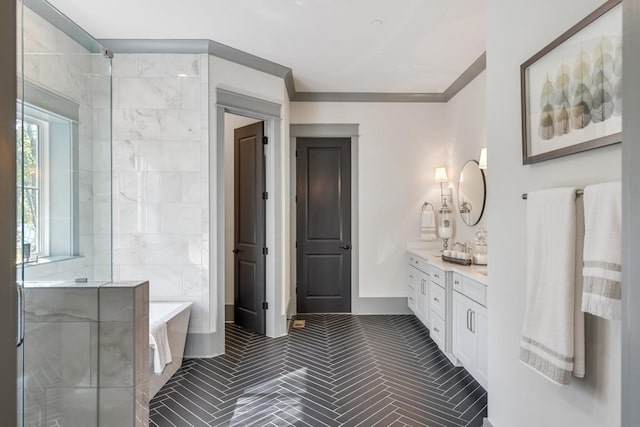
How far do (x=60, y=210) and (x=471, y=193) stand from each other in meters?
3.86

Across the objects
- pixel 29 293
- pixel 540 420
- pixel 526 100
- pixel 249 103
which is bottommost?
pixel 540 420

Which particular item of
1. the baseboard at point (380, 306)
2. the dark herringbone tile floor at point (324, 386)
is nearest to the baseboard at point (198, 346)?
the dark herringbone tile floor at point (324, 386)

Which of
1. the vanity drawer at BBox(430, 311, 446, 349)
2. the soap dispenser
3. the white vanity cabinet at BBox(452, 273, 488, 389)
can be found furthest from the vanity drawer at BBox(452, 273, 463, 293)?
the vanity drawer at BBox(430, 311, 446, 349)

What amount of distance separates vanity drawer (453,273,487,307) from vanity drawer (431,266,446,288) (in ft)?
0.68

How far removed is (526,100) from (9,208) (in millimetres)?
1981

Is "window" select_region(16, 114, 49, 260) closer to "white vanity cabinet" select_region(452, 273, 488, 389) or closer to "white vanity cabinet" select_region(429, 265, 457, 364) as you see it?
"white vanity cabinet" select_region(452, 273, 488, 389)

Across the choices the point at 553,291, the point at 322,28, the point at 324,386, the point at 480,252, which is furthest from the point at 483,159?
the point at 324,386

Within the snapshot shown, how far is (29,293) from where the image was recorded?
162 cm

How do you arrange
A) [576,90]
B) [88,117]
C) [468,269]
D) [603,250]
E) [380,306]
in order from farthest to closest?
[380,306], [468,269], [88,117], [576,90], [603,250]

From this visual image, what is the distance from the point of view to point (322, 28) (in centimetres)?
321

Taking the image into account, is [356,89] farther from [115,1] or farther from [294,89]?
[115,1]

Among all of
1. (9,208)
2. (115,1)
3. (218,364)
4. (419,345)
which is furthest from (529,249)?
(115,1)

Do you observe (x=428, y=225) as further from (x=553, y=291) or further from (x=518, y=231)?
(x=553, y=291)

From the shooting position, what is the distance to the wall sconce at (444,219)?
4.64m
